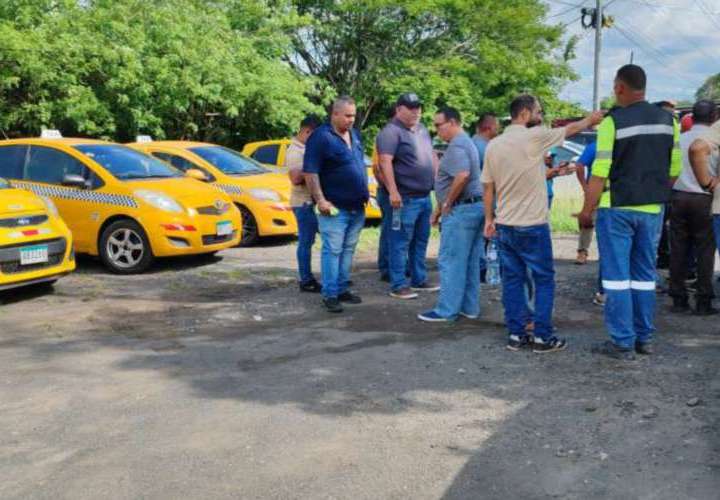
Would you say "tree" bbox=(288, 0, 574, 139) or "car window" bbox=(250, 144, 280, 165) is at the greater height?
"tree" bbox=(288, 0, 574, 139)

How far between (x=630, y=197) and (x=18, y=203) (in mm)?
5802

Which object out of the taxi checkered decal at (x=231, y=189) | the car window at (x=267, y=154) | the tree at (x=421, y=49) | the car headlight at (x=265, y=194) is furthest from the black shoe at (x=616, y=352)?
the tree at (x=421, y=49)

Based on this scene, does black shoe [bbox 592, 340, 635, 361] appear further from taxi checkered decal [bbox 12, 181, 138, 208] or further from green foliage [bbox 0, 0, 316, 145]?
green foliage [bbox 0, 0, 316, 145]

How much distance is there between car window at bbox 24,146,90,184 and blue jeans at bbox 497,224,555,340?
5809 mm

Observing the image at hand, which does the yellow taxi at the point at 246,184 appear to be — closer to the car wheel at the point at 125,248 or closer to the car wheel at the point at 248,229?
the car wheel at the point at 248,229

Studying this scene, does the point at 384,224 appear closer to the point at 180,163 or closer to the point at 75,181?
the point at 75,181

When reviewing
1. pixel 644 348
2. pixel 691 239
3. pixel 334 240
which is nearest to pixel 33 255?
pixel 334 240

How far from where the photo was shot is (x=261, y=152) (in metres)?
15.3

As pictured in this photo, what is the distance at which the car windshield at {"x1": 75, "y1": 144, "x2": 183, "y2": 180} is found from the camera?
10.1m

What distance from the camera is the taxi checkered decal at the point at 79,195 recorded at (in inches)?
384

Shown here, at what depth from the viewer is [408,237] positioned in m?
8.02

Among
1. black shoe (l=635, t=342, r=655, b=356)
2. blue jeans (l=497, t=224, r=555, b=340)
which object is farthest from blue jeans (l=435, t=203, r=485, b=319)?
black shoe (l=635, t=342, r=655, b=356)

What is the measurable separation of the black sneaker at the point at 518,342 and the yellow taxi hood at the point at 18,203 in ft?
16.2

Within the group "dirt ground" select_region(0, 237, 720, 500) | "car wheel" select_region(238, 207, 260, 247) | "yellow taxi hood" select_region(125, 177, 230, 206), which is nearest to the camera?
"dirt ground" select_region(0, 237, 720, 500)
